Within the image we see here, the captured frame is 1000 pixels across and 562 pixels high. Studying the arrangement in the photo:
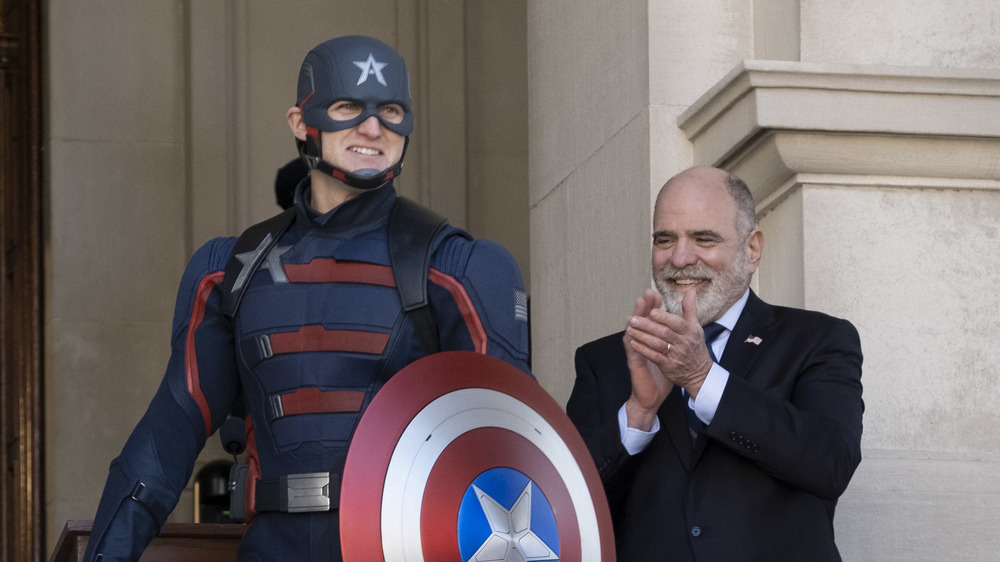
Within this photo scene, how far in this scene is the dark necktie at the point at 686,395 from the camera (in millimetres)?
3936

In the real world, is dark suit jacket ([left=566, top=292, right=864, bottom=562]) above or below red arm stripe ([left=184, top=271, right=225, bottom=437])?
below

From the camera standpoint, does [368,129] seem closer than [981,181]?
Yes

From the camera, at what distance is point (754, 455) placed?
3732mm

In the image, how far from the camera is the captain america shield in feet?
11.0

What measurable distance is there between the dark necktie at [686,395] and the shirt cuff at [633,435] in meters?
0.09

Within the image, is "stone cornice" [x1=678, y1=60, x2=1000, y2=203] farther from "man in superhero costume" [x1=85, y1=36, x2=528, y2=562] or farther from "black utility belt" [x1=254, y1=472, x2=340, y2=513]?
"black utility belt" [x1=254, y1=472, x2=340, y2=513]

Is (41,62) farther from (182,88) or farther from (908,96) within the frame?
(908,96)

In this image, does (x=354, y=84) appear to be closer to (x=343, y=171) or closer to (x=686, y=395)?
(x=343, y=171)

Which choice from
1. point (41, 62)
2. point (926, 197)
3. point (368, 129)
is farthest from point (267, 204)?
point (368, 129)

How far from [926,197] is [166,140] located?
459 centimetres

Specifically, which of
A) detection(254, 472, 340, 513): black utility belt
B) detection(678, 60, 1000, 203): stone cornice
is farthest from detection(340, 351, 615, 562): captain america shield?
detection(678, 60, 1000, 203): stone cornice

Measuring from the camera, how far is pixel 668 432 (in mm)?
3965

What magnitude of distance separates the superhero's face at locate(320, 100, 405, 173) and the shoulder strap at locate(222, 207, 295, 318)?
0.20 m

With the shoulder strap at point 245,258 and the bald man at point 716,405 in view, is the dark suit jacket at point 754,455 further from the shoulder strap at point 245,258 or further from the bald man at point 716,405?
the shoulder strap at point 245,258
